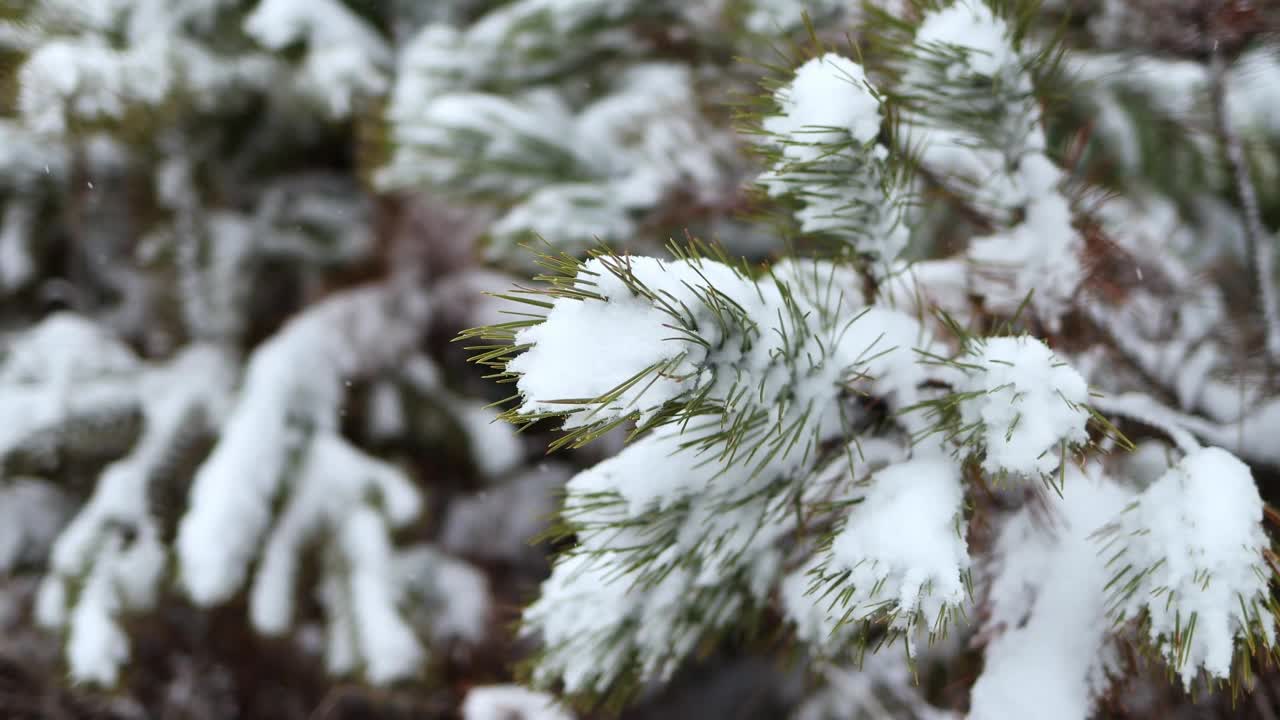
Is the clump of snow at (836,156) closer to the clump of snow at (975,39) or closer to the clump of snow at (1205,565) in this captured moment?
the clump of snow at (975,39)

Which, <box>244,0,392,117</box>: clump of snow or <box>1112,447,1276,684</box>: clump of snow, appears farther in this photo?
<box>244,0,392,117</box>: clump of snow

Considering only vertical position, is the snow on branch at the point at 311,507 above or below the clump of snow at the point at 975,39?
below

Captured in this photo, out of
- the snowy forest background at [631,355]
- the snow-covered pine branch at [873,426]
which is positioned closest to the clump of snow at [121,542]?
the snowy forest background at [631,355]

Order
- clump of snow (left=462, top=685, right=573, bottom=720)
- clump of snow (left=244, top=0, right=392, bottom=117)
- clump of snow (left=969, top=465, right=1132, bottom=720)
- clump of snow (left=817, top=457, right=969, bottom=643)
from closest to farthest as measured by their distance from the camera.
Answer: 1. clump of snow (left=817, top=457, right=969, bottom=643)
2. clump of snow (left=969, top=465, right=1132, bottom=720)
3. clump of snow (left=462, top=685, right=573, bottom=720)
4. clump of snow (left=244, top=0, right=392, bottom=117)

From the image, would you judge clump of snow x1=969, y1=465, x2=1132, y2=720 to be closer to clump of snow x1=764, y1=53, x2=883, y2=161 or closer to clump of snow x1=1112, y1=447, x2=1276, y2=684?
clump of snow x1=1112, y1=447, x2=1276, y2=684

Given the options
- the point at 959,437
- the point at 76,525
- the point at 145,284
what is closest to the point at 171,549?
the point at 76,525

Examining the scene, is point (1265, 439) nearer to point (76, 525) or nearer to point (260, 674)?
point (76, 525)

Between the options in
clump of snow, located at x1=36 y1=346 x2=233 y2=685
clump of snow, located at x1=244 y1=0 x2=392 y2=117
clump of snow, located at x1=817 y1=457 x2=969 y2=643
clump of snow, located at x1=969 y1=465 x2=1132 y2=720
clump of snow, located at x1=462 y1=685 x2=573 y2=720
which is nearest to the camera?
clump of snow, located at x1=817 y1=457 x2=969 y2=643

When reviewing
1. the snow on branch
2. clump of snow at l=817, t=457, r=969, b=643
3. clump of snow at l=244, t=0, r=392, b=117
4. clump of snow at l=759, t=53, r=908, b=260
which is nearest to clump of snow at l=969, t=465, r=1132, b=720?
clump of snow at l=817, t=457, r=969, b=643

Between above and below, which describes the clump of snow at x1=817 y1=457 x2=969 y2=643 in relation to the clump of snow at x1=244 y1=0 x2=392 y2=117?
below
